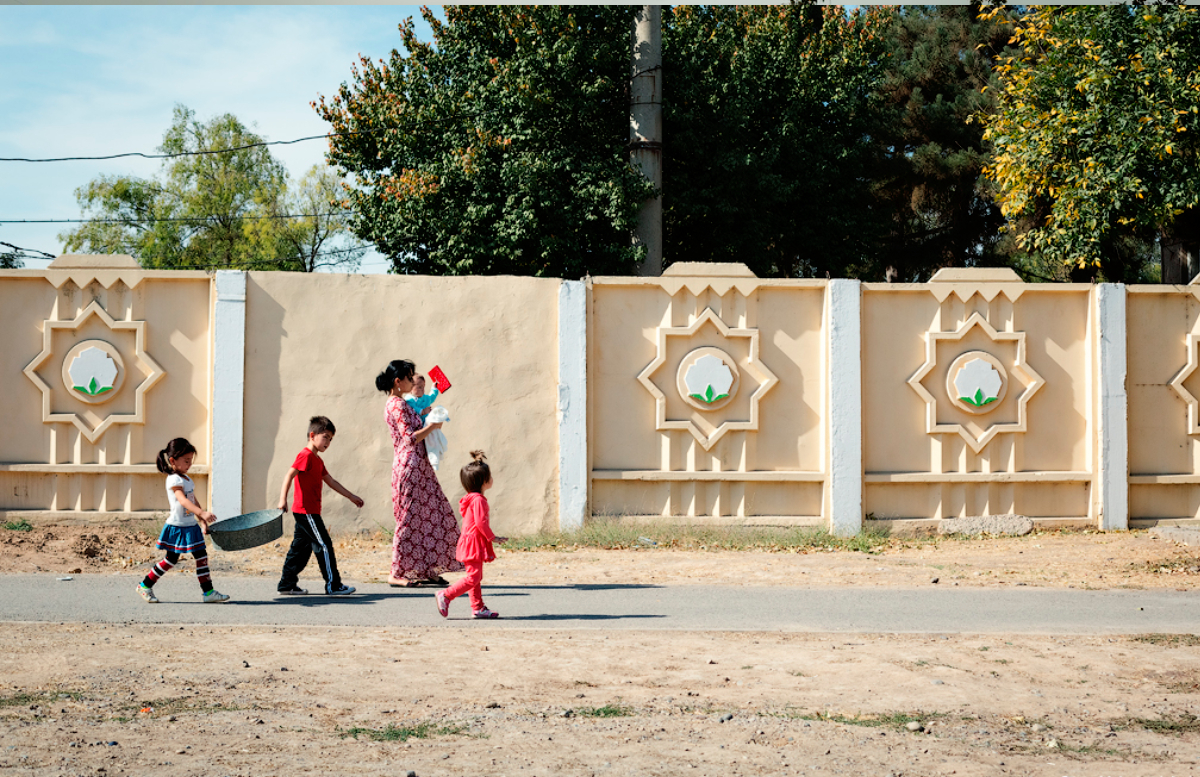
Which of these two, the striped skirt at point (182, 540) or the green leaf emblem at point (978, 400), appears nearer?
the striped skirt at point (182, 540)

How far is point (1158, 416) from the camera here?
1150 centimetres

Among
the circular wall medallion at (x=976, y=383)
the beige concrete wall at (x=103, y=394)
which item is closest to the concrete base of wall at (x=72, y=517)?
the beige concrete wall at (x=103, y=394)

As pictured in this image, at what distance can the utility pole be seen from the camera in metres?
18.5

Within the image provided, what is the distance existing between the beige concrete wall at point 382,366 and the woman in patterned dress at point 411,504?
259 centimetres

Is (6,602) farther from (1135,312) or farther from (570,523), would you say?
(1135,312)

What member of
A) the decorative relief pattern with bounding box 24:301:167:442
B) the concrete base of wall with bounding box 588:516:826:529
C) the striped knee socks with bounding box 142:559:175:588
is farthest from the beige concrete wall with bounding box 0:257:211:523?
the concrete base of wall with bounding box 588:516:826:529

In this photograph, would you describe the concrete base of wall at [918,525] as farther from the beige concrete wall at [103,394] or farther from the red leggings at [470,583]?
the beige concrete wall at [103,394]

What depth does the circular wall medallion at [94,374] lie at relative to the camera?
10.7m

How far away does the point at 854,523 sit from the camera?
433 inches

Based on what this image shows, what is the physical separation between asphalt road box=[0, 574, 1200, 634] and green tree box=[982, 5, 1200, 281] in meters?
5.45

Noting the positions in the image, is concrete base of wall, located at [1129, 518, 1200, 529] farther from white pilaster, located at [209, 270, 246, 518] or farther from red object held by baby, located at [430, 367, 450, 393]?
white pilaster, located at [209, 270, 246, 518]

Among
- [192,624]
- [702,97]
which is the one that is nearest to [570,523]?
[192,624]

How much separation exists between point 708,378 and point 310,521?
4680mm

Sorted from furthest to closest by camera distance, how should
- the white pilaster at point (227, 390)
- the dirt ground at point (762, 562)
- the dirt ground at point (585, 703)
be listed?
1. the white pilaster at point (227, 390)
2. the dirt ground at point (762, 562)
3. the dirt ground at point (585, 703)
